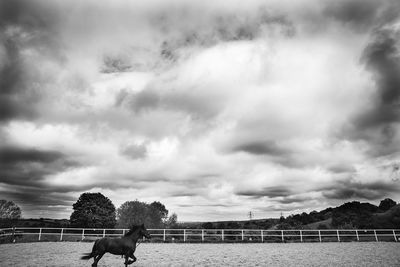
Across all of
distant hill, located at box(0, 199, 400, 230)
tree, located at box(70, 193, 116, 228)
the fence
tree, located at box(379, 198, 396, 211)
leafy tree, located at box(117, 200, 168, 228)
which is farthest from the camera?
tree, located at box(379, 198, 396, 211)

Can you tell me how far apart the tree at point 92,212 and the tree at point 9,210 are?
34.8 feet

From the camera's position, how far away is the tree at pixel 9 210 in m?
50.3

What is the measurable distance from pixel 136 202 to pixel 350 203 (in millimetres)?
96972

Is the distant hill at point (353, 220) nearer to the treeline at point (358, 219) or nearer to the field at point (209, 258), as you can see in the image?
the treeline at point (358, 219)

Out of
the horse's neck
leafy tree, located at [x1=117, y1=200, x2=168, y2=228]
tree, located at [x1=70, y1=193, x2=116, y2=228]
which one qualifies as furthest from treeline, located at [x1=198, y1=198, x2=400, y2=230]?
the horse's neck

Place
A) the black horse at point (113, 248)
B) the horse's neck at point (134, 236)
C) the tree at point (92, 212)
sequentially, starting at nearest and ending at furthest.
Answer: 1. the black horse at point (113, 248)
2. the horse's neck at point (134, 236)
3. the tree at point (92, 212)

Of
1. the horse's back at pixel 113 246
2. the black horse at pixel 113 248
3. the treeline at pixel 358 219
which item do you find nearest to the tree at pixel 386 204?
the treeline at pixel 358 219

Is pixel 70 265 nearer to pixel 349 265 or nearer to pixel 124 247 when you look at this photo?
pixel 124 247

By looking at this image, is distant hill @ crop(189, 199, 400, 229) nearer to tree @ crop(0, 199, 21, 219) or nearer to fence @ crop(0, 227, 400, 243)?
fence @ crop(0, 227, 400, 243)

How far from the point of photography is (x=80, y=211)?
1976 inches

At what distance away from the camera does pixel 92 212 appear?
5047 cm

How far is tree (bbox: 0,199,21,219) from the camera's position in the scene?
1979 inches

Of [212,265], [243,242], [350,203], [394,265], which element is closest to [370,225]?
[243,242]

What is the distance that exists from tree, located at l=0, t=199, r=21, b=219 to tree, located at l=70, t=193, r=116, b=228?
34.8ft
